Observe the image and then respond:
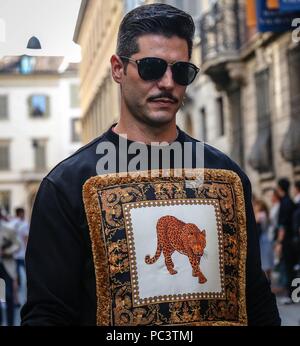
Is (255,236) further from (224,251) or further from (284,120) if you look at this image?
(284,120)

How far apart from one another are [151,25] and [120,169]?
21 centimetres

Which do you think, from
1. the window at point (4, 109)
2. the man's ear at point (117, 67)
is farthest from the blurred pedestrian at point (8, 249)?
the window at point (4, 109)

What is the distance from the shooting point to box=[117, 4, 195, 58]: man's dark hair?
5.01 ft

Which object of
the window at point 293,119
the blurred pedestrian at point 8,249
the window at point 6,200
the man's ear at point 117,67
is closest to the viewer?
the man's ear at point 117,67

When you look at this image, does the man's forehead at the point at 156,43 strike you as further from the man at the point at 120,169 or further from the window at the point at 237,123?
the window at the point at 237,123

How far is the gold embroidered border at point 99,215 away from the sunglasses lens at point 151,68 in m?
0.14

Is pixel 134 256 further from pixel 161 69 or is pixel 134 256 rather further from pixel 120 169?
pixel 161 69

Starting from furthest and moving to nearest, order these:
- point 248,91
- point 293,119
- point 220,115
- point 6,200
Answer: point 6,200 → point 220,115 → point 248,91 → point 293,119

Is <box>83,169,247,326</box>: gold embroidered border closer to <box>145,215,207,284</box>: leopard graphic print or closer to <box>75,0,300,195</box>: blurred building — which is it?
Answer: <box>145,215,207,284</box>: leopard graphic print

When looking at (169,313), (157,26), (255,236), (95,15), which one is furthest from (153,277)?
(95,15)

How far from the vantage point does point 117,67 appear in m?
1.58

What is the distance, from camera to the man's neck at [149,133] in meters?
1.55

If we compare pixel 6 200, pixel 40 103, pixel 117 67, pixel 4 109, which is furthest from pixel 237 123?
pixel 117 67

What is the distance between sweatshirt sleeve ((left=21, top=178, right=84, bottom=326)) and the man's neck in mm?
153
